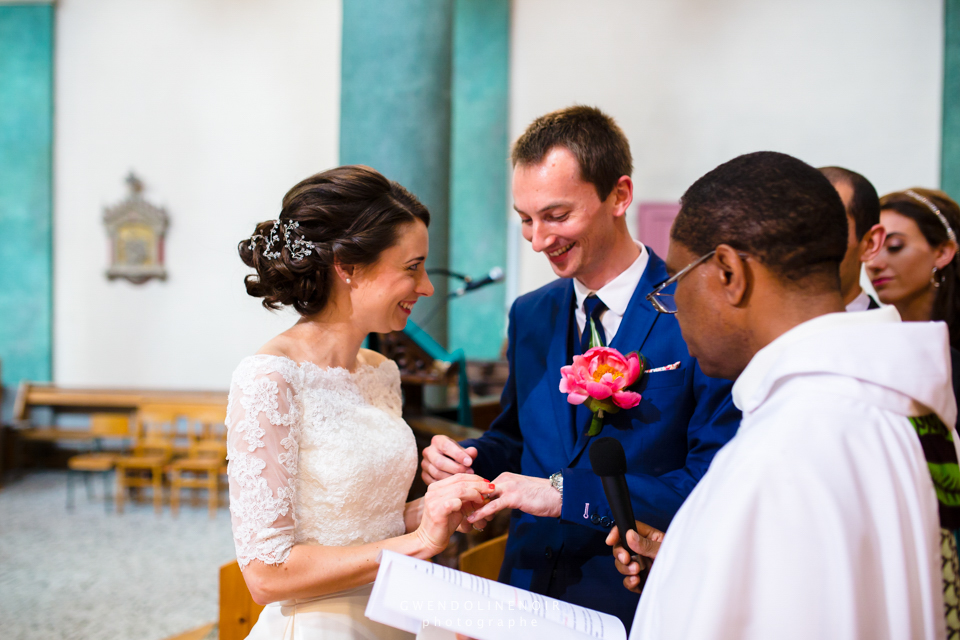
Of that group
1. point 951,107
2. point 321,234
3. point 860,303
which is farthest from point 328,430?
point 951,107

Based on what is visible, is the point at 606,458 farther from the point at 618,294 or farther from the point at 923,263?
the point at 923,263

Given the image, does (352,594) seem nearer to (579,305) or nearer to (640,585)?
(640,585)

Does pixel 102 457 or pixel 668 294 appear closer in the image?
pixel 668 294

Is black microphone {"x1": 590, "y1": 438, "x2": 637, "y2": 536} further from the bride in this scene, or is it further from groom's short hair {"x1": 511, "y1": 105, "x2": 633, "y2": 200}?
groom's short hair {"x1": 511, "y1": 105, "x2": 633, "y2": 200}

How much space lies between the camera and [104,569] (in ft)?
16.1

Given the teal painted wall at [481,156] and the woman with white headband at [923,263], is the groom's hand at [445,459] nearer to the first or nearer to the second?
the woman with white headband at [923,263]

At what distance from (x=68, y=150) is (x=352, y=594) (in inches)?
350

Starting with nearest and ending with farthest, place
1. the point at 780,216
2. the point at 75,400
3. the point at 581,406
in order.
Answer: the point at 780,216
the point at 581,406
the point at 75,400

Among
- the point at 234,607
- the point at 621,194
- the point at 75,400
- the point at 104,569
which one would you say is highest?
the point at 621,194

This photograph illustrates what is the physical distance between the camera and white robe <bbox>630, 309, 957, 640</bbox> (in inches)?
33.0

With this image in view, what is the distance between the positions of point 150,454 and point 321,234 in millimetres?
6834

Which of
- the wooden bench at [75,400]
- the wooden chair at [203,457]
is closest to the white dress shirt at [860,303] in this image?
the wooden chair at [203,457]

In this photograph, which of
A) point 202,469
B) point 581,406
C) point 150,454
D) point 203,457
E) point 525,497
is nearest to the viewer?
point 525,497

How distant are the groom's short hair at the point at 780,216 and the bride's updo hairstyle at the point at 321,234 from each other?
98 cm
